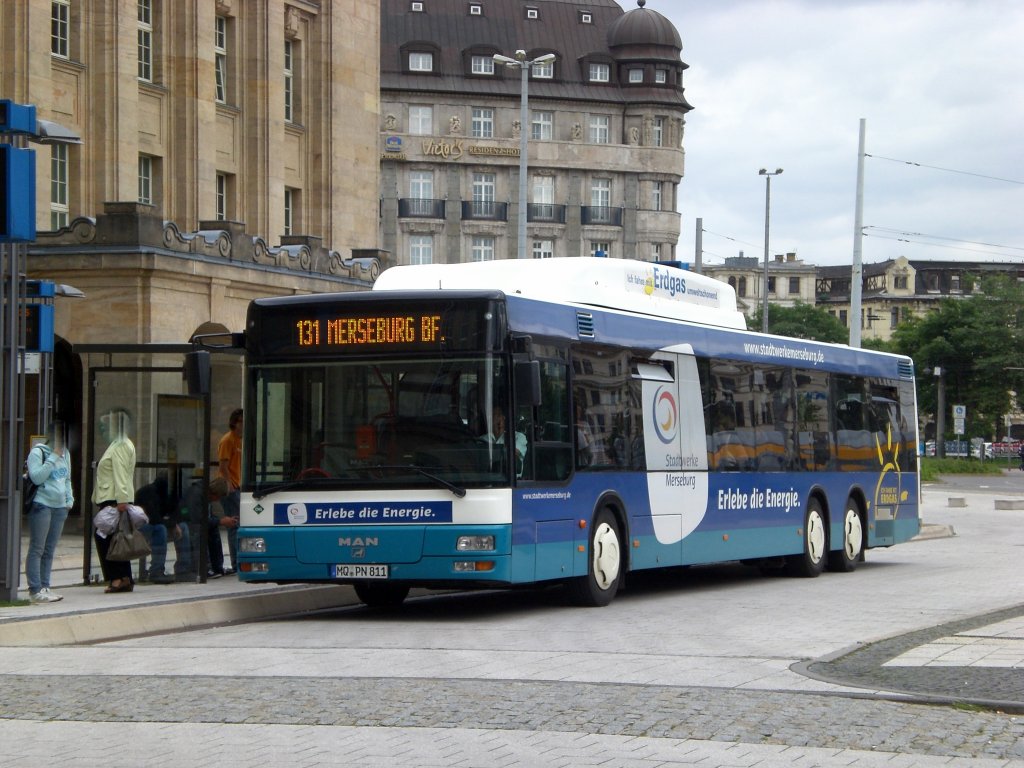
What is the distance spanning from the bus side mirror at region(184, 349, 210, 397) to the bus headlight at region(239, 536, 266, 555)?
4.64 feet

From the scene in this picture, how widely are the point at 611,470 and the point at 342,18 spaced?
26.8 meters

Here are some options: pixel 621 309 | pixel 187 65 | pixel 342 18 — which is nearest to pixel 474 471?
pixel 621 309

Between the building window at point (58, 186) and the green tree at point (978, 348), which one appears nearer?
the building window at point (58, 186)

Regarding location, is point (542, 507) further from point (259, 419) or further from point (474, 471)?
point (259, 419)

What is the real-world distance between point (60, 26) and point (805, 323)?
120423 millimetres

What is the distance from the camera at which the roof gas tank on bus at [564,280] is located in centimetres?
1762

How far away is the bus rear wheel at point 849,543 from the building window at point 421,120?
261ft

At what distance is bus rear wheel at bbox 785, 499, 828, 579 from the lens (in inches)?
890

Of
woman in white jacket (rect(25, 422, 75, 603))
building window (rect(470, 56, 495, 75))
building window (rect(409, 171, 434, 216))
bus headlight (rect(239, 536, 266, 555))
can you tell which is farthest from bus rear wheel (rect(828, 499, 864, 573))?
building window (rect(470, 56, 495, 75))

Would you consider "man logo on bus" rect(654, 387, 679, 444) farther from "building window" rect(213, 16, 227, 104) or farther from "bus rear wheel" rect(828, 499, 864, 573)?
"building window" rect(213, 16, 227, 104)

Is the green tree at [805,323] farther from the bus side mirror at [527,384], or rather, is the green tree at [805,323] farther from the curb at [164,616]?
the bus side mirror at [527,384]

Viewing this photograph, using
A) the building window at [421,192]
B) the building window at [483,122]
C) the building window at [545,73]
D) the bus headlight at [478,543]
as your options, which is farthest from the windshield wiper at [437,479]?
the building window at [545,73]

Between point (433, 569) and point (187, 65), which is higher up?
point (187, 65)

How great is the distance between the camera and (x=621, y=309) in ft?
61.5
